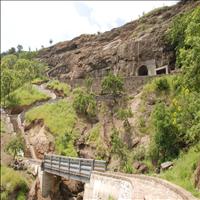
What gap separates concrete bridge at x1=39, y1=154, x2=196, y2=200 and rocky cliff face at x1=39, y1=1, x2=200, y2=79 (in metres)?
33.8

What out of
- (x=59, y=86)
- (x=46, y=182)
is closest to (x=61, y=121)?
(x=46, y=182)

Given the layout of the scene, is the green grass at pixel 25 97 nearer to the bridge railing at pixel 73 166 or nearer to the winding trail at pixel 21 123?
the winding trail at pixel 21 123

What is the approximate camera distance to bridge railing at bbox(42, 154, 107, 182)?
24312 mm

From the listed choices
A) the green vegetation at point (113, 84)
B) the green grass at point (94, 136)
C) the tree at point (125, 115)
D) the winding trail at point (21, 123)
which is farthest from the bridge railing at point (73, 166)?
the green vegetation at point (113, 84)

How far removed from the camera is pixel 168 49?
197ft

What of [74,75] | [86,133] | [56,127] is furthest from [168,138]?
[74,75]

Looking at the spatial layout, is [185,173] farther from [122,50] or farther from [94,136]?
[122,50]

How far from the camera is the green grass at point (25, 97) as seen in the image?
59.3 metres

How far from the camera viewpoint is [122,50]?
68125 mm

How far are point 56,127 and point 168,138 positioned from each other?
17.1 m

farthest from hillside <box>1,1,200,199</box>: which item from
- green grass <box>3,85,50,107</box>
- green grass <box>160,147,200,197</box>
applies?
green grass <box>3,85,50,107</box>

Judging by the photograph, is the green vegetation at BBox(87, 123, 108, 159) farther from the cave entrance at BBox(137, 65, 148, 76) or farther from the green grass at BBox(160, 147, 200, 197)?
the cave entrance at BBox(137, 65, 148, 76)

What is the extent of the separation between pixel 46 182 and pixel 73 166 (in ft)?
17.3

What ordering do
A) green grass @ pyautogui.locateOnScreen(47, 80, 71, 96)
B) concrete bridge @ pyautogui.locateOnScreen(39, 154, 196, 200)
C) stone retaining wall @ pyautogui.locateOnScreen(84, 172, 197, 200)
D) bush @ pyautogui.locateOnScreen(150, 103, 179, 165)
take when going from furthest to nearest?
green grass @ pyautogui.locateOnScreen(47, 80, 71, 96) → bush @ pyautogui.locateOnScreen(150, 103, 179, 165) → concrete bridge @ pyautogui.locateOnScreen(39, 154, 196, 200) → stone retaining wall @ pyautogui.locateOnScreen(84, 172, 197, 200)
